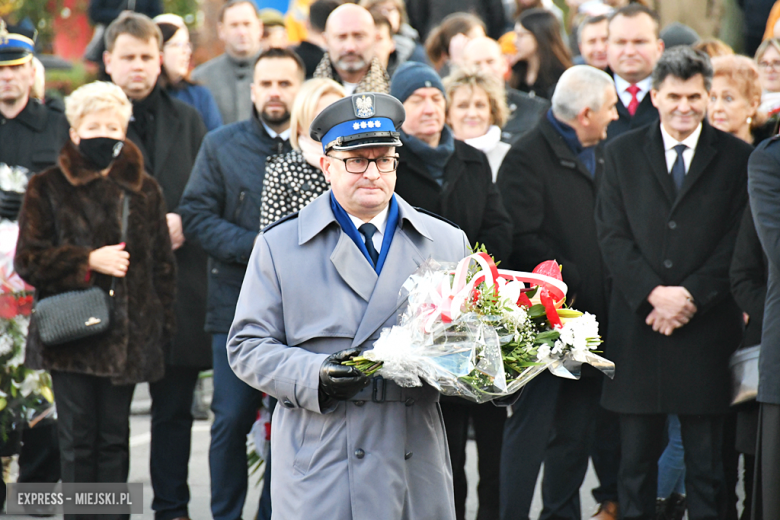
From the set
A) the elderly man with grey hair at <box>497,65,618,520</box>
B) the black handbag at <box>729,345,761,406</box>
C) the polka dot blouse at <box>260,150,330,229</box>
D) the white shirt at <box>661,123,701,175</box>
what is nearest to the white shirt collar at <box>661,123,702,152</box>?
the white shirt at <box>661,123,701,175</box>

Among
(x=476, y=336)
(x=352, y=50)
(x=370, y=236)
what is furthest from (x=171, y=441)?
(x=476, y=336)

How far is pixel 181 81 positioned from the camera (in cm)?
794

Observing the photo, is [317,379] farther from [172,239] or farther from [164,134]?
[164,134]

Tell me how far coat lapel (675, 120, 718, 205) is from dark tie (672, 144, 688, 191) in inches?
2.2

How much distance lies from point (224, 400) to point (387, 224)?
2558mm

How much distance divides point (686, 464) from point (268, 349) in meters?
2.99

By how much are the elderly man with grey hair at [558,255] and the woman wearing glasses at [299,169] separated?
1.19 m

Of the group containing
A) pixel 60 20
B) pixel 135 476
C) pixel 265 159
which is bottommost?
pixel 135 476

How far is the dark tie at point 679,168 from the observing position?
225 inches

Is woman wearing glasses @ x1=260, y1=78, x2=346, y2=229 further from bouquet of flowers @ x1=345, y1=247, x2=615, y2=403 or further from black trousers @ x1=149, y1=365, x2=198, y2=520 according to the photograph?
bouquet of flowers @ x1=345, y1=247, x2=615, y2=403

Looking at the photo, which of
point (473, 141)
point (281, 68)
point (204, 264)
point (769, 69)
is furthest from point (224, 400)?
point (769, 69)

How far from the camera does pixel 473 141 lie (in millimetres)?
6969

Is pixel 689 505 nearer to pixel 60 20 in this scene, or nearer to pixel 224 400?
pixel 224 400

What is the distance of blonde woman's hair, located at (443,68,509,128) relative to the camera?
7.04 m
